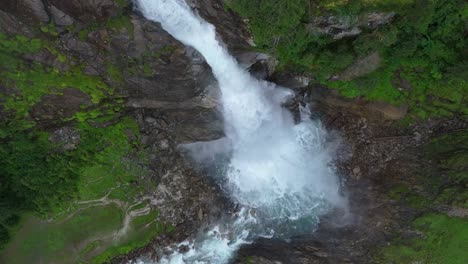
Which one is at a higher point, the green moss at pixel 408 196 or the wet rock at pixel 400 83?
the wet rock at pixel 400 83

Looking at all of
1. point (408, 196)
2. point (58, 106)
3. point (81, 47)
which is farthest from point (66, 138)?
point (408, 196)

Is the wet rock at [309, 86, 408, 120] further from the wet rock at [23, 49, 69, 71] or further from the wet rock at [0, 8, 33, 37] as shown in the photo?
the wet rock at [0, 8, 33, 37]

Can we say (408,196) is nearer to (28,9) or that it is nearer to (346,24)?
(346,24)

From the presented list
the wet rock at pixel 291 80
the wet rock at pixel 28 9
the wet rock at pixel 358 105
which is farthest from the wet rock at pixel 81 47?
the wet rock at pixel 358 105

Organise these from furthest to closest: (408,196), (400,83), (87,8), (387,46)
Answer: (400,83)
(408,196)
(387,46)
(87,8)

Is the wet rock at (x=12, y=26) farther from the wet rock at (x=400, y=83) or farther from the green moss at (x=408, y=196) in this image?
the green moss at (x=408, y=196)

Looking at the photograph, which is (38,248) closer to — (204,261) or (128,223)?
(128,223)
